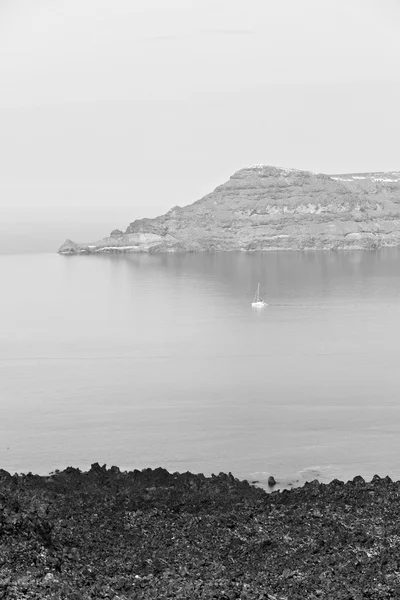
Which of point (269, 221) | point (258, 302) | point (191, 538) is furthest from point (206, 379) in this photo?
point (269, 221)

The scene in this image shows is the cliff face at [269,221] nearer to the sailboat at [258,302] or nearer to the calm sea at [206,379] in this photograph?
the calm sea at [206,379]

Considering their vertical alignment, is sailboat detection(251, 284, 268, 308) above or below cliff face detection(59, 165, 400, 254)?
below

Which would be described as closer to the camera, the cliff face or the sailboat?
the sailboat

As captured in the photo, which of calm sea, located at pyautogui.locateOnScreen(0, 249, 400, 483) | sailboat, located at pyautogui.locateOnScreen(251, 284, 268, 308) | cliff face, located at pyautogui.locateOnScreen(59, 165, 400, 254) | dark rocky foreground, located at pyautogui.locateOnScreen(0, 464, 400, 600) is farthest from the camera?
cliff face, located at pyautogui.locateOnScreen(59, 165, 400, 254)

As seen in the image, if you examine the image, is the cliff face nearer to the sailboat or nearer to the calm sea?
the calm sea

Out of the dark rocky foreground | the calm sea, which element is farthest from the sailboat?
the dark rocky foreground

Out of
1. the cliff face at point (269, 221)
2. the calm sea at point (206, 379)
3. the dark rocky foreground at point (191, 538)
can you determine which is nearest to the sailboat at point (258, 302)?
the calm sea at point (206, 379)
